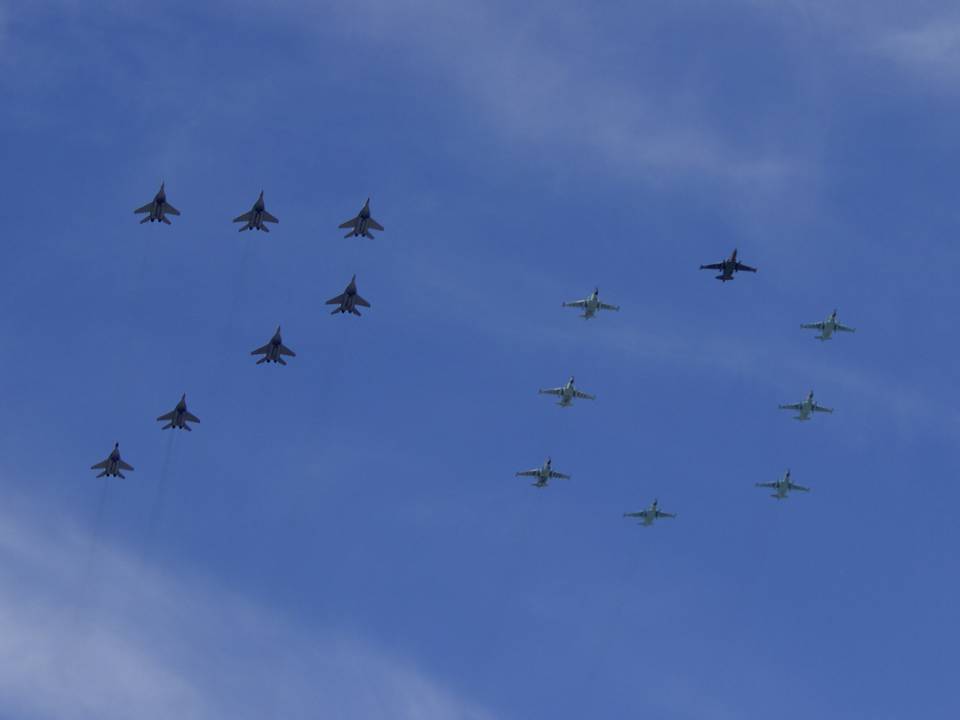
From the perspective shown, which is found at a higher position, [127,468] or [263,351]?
[263,351]

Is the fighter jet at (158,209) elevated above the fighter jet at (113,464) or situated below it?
above

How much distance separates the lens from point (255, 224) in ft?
650

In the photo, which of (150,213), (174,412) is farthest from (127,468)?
(150,213)

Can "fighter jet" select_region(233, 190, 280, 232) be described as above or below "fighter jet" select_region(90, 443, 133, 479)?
above

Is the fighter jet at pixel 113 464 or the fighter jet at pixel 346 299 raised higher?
the fighter jet at pixel 346 299

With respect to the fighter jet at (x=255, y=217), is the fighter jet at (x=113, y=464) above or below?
below

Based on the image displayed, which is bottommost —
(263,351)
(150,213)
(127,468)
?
(127,468)

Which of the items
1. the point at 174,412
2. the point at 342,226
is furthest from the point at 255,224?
the point at 174,412

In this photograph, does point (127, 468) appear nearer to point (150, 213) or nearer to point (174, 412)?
point (174, 412)

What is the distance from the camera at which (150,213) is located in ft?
647

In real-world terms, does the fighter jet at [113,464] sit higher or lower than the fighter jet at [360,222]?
lower

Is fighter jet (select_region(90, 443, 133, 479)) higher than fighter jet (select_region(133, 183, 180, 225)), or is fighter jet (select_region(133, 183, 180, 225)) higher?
fighter jet (select_region(133, 183, 180, 225))

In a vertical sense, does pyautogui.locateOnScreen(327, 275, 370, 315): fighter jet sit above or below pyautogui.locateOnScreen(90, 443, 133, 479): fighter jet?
above

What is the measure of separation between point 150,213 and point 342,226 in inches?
857
